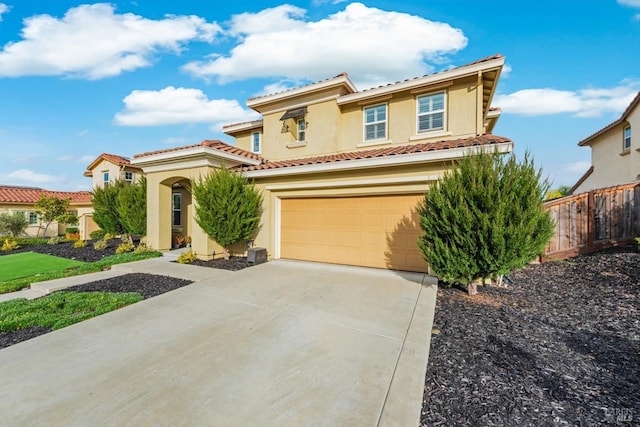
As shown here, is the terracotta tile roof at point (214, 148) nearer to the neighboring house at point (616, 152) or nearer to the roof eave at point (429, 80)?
the roof eave at point (429, 80)

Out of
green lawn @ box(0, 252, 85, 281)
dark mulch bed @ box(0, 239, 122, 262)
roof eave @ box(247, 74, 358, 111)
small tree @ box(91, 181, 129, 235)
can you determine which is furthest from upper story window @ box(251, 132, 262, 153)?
green lawn @ box(0, 252, 85, 281)

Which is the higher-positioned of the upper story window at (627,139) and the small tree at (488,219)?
the upper story window at (627,139)

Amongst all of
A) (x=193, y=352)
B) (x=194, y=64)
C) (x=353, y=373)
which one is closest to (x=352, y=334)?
(x=353, y=373)

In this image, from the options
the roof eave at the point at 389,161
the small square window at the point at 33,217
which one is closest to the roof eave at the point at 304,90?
the roof eave at the point at 389,161

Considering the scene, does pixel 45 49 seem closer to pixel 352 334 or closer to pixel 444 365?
pixel 352 334

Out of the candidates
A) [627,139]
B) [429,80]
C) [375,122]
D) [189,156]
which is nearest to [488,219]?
[429,80]

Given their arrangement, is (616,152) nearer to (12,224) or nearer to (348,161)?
(348,161)

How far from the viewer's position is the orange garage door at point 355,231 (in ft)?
25.5

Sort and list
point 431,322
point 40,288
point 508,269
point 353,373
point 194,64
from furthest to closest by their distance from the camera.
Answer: point 194,64
point 40,288
point 508,269
point 431,322
point 353,373

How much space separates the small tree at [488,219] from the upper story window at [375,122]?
17.6ft

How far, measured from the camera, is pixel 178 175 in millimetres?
10516

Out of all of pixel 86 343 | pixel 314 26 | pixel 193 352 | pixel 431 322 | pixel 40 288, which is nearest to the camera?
pixel 193 352

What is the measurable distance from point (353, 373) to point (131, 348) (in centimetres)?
314

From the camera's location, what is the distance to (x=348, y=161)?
26.5ft
